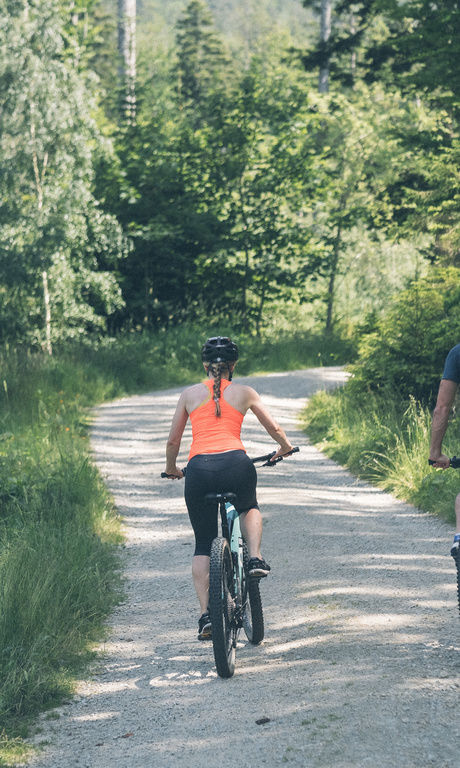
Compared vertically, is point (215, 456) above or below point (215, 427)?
below

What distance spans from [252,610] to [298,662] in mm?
454

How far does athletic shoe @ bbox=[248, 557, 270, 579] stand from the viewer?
16.6 ft

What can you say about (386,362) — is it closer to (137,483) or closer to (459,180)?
(459,180)

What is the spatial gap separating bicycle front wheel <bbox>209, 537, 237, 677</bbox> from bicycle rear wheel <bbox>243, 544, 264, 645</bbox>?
0.34 metres

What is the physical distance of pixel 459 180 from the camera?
11.8m

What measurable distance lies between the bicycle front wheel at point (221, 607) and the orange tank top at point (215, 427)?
1.62 ft

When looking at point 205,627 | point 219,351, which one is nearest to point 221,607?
point 205,627

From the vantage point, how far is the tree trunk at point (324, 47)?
31016mm

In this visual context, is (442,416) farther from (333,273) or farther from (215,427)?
(333,273)

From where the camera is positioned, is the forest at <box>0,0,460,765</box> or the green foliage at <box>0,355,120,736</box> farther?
the forest at <box>0,0,460,765</box>

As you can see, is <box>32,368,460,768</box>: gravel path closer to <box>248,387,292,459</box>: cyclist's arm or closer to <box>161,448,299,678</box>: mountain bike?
<box>161,448,299,678</box>: mountain bike

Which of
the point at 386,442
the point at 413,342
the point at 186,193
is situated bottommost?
the point at 386,442

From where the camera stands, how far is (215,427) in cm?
501

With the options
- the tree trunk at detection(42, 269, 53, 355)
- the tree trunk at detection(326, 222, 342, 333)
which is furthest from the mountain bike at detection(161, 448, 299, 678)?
the tree trunk at detection(326, 222, 342, 333)
